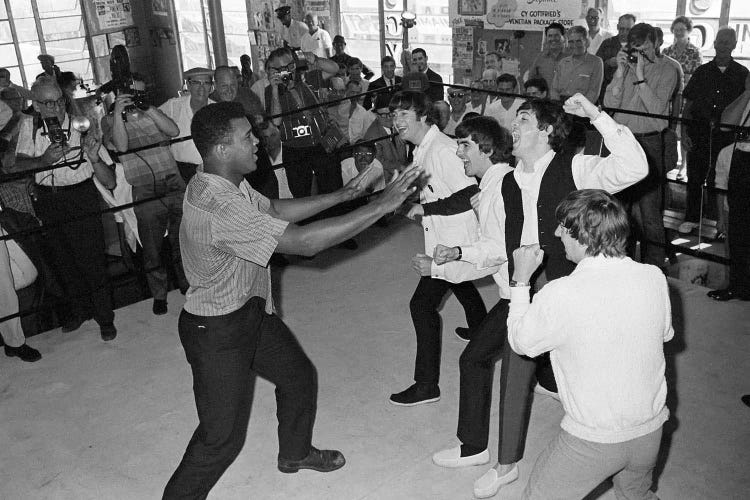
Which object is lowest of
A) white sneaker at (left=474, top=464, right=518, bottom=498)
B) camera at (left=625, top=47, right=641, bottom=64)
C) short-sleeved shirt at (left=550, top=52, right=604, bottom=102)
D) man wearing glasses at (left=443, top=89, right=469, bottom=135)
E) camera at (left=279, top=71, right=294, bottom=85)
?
white sneaker at (left=474, top=464, right=518, bottom=498)

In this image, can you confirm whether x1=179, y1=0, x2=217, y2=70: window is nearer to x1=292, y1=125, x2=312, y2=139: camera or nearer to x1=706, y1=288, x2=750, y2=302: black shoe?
x1=292, y1=125, x2=312, y2=139: camera

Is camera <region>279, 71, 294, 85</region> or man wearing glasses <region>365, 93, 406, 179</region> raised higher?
camera <region>279, 71, 294, 85</region>

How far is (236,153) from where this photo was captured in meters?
2.88

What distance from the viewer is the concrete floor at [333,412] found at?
344 cm

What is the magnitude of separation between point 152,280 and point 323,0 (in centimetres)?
769

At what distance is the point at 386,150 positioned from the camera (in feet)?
22.3

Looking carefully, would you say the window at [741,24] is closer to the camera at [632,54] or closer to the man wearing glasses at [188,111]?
the camera at [632,54]

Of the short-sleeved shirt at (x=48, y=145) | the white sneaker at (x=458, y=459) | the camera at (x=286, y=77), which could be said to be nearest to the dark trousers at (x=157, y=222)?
the short-sleeved shirt at (x=48, y=145)

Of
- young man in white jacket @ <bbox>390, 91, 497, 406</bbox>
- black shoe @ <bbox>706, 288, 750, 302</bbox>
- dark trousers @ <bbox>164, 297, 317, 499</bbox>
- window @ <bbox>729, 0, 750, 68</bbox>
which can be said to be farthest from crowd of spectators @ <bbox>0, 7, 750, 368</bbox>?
dark trousers @ <bbox>164, 297, 317, 499</bbox>

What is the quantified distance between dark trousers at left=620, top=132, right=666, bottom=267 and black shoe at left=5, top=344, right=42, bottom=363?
4129mm

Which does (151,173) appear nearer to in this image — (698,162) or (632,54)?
(632,54)

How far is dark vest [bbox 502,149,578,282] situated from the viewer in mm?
2998

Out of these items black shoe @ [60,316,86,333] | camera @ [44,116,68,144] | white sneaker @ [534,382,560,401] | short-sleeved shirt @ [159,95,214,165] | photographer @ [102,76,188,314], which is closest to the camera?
white sneaker @ [534,382,560,401]

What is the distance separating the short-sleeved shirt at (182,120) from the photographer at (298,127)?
Result: 58 cm
